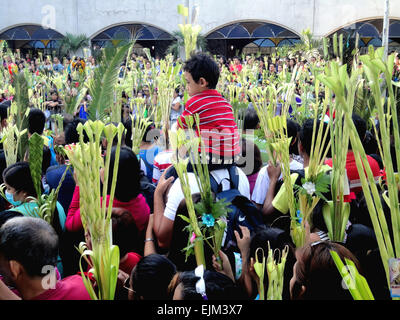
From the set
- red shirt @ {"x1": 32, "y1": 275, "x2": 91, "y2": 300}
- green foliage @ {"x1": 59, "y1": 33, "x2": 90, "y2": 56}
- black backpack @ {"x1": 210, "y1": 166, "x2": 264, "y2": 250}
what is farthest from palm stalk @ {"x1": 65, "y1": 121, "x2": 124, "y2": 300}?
green foliage @ {"x1": 59, "y1": 33, "x2": 90, "y2": 56}

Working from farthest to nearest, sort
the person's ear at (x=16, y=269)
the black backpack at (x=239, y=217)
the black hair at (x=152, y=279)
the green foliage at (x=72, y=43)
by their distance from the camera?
1. the green foliage at (x=72, y=43)
2. the black backpack at (x=239, y=217)
3. the black hair at (x=152, y=279)
4. the person's ear at (x=16, y=269)

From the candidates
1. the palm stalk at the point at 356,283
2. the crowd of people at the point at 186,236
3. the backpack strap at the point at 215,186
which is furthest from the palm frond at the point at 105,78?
the palm stalk at the point at 356,283

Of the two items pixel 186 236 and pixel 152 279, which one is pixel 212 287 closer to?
pixel 152 279

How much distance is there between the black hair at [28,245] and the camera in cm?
115

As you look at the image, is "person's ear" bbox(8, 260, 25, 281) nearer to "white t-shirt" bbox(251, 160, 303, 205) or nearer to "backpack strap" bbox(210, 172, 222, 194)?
"backpack strap" bbox(210, 172, 222, 194)

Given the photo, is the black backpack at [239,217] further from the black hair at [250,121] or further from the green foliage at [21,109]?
→ the black hair at [250,121]

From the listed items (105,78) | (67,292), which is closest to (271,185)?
(67,292)

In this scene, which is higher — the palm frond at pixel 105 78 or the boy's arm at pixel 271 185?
the palm frond at pixel 105 78

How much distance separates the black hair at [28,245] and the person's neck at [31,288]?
0.06ft

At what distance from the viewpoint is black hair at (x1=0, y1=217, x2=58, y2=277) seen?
45.3 inches
